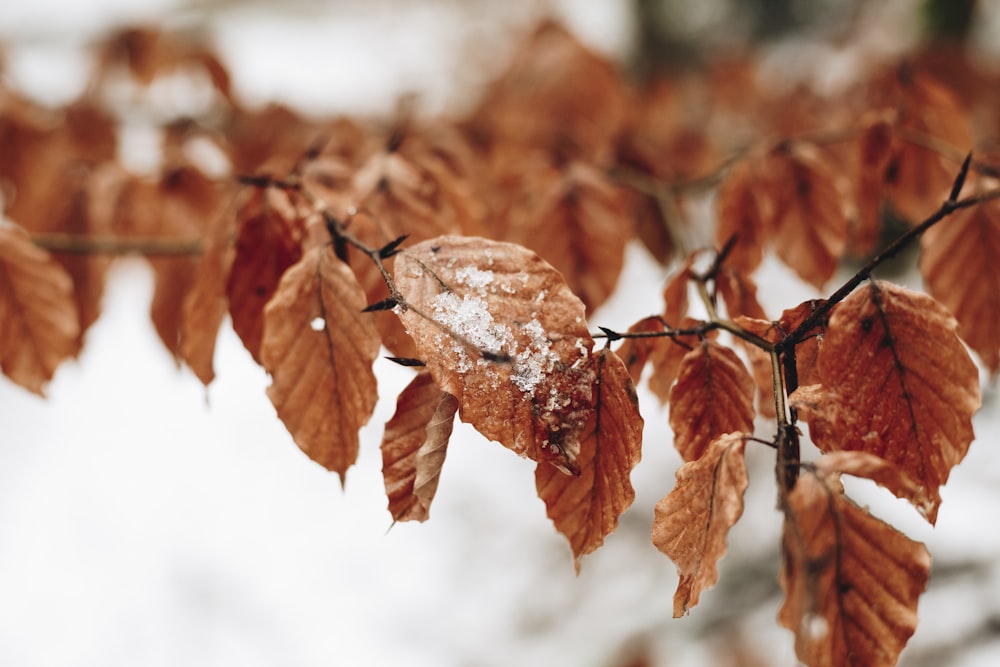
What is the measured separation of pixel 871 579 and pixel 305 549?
1.72m

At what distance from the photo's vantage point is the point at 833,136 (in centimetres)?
110

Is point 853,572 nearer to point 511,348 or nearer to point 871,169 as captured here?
point 511,348

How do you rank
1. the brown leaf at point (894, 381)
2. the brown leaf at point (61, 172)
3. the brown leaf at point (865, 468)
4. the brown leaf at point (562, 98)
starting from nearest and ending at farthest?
1. the brown leaf at point (865, 468)
2. the brown leaf at point (894, 381)
3. the brown leaf at point (61, 172)
4. the brown leaf at point (562, 98)

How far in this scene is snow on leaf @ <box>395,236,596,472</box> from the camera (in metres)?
0.49

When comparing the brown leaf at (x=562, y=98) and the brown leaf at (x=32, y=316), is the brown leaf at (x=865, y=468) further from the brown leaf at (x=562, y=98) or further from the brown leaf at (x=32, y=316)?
the brown leaf at (x=562, y=98)

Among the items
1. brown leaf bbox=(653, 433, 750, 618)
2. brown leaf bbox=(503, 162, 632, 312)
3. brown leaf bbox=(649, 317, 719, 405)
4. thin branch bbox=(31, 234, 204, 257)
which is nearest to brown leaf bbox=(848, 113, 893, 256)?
brown leaf bbox=(503, 162, 632, 312)

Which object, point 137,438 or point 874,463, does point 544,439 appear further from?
point 137,438

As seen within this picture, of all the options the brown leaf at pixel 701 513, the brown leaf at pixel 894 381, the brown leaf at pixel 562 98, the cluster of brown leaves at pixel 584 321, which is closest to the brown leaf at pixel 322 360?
the cluster of brown leaves at pixel 584 321

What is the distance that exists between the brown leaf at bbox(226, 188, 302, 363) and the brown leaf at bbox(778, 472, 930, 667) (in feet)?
1.79

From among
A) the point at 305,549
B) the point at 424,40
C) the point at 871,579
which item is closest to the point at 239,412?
the point at 305,549

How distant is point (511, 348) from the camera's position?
0.51 meters

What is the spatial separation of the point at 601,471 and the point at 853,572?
194 mm

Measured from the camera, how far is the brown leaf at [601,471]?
1.73 ft

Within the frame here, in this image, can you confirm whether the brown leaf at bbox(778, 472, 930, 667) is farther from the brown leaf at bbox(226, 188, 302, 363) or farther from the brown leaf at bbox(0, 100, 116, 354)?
the brown leaf at bbox(0, 100, 116, 354)
